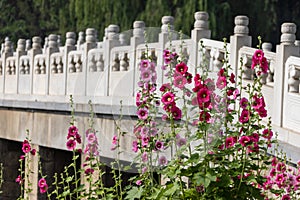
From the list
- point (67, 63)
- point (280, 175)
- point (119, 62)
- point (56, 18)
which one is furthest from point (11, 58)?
point (56, 18)

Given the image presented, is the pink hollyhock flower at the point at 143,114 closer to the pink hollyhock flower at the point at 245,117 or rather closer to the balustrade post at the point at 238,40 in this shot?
the pink hollyhock flower at the point at 245,117

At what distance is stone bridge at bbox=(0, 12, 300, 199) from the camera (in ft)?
25.8

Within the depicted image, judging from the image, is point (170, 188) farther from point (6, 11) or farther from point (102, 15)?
point (6, 11)

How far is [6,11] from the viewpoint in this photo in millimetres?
35625

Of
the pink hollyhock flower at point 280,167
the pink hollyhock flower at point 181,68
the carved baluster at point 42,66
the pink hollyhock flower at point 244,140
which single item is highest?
the pink hollyhock flower at point 181,68

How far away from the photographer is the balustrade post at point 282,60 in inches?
309

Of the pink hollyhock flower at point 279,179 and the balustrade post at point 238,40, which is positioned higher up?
the balustrade post at point 238,40

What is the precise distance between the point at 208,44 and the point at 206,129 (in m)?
4.50

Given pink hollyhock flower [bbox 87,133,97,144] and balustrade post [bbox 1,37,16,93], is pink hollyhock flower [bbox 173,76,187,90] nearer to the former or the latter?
pink hollyhock flower [bbox 87,133,97,144]

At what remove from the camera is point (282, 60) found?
7.88m

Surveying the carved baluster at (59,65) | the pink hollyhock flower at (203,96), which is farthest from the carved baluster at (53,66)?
the pink hollyhock flower at (203,96)

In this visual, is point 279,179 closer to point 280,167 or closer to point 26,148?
point 280,167

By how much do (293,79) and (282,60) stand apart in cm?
30

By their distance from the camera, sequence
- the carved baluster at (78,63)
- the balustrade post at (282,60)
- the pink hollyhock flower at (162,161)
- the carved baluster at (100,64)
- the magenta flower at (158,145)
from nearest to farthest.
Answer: the magenta flower at (158,145), the pink hollyhock flower at (162,161), the balustrade post at (282,60), the carved baluster at (100,64), the carved baluster at (78,63)
